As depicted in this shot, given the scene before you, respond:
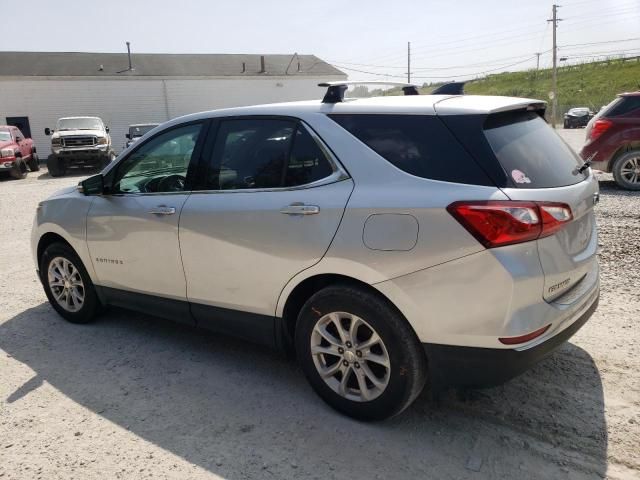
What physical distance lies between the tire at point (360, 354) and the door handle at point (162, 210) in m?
1.25

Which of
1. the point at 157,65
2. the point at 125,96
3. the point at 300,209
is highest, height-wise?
the point at 157,65

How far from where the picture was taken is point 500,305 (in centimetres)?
255

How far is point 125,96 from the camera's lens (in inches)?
1286

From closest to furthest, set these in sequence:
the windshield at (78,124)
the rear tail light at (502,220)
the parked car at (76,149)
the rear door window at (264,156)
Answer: the rear tail light at (502,220), the rear door window at (264,156), the parked car at (76,149), the windshield at (78,124)

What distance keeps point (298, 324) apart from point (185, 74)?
110 feet

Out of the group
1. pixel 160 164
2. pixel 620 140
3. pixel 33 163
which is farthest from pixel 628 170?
pixel 33 163

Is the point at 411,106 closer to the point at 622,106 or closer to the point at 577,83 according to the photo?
the point at 622,106

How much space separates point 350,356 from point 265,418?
0.65 m

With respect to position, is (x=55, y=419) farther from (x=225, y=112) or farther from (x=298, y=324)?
(x=225, y=112)

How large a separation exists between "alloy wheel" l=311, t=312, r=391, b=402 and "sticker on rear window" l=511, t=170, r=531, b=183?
1056mm

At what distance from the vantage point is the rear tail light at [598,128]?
9609 mm

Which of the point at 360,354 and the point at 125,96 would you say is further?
the point at 125,96

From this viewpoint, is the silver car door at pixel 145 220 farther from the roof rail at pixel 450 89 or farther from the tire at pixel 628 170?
the tire at pixel 628 170

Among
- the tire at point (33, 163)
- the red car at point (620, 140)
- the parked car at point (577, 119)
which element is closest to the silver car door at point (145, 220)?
the red car at point (620, 140)
